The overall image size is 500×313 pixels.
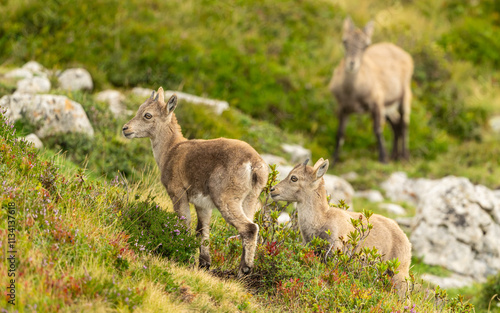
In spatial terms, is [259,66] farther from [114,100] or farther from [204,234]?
[204,234]

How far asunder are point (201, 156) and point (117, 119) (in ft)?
20.9

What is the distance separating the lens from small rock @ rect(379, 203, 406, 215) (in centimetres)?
1413

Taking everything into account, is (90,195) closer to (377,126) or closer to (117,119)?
(117,119)

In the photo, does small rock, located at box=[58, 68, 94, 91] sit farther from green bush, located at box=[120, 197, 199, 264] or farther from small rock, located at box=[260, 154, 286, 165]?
green bush, located at box=[120, 197, 199, 264]

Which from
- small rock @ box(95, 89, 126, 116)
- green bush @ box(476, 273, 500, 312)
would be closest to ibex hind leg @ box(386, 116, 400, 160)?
green bush @ box(476, 273, 500, 312)

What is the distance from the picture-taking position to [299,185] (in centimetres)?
779

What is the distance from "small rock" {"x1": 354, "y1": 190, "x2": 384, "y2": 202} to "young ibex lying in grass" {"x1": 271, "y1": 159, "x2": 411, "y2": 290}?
23.9 feet

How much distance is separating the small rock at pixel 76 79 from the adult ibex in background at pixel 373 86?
7587mm

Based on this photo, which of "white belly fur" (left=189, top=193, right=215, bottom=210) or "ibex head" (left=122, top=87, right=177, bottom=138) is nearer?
"white belly fur" (left=189, top=193, right=215, bottom=210)

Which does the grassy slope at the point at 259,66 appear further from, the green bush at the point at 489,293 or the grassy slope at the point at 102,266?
the grassy slope at the point at 102,266

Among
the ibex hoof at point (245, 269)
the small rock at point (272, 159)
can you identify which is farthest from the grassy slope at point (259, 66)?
the ibex hoof at point (245, 269)

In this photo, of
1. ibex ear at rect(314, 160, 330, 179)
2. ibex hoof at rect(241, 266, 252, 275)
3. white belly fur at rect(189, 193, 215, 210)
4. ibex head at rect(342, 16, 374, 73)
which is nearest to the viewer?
ibex hoof at rect(241, 266, 252, 275)

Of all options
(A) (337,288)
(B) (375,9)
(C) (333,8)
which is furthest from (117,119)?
(B) (375,9)

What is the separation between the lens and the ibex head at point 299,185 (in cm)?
772
